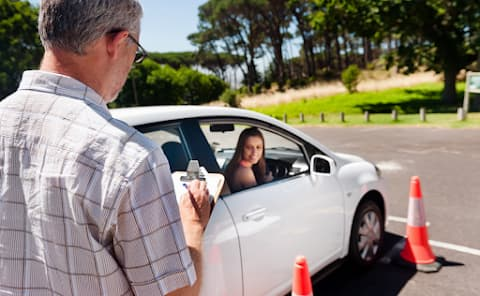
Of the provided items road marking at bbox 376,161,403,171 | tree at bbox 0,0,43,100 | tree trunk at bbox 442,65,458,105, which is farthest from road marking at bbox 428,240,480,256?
tree at bbox 0,0,43,100

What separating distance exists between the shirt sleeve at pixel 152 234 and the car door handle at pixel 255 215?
51.7 inches

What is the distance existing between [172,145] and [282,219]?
881 millimetres

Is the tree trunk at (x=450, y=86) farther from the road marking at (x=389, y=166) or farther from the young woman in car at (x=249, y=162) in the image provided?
the young woman in car at (x=249, y=162)

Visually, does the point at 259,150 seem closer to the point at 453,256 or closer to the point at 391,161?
the point at 453,256

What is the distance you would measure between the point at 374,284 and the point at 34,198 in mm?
3157

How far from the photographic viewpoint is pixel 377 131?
15.0 m

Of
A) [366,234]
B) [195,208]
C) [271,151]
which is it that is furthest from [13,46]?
[195,208]

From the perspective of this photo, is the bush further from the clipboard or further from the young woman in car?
the clipboard

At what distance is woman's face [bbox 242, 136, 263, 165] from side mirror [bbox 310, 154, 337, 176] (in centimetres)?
42

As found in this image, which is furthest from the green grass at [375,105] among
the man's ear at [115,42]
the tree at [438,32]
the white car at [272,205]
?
the man's ear at [115,42]

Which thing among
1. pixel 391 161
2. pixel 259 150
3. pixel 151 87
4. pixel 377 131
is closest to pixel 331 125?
pixel 377 131

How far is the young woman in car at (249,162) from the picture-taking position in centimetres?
273

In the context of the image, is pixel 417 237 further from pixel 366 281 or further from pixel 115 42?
pixel 115 42

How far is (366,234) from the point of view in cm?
370
